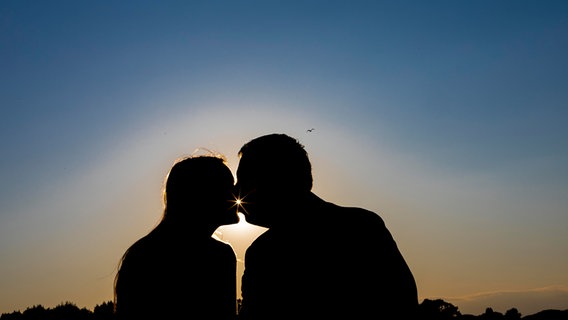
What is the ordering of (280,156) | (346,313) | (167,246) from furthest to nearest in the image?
(167,246) < (280,156) < (346,313)

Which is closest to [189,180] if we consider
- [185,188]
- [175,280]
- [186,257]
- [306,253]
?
[185,188]

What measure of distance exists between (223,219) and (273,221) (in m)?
1.11

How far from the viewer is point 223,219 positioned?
6.10m

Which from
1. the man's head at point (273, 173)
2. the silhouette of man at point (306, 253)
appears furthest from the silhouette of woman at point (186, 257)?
the man's head at point (273, 173)

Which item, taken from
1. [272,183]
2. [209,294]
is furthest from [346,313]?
[209,294]

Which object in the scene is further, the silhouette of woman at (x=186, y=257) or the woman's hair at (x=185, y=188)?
the woman's hair at (x=185, y=188)

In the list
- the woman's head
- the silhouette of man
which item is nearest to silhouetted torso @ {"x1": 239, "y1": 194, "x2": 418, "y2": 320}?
the silhouette of man

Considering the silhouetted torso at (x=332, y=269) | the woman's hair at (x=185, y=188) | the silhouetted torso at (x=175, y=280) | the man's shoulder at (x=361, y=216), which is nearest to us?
the silhouetted torso at (x=332, y=269)

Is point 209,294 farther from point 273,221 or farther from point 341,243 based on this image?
point 341,243

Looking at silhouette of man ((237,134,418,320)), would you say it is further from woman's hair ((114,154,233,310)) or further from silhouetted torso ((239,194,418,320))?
woman's hair ((114,154,233,310))

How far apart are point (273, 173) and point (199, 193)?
46.4 inches

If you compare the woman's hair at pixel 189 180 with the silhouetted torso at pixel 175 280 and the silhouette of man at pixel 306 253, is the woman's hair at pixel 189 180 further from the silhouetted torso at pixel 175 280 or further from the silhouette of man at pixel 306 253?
the silhouette of man at pixel 306 253

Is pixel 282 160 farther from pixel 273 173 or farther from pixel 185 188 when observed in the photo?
pixel 185 188

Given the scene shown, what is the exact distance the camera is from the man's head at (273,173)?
16.8 feet
